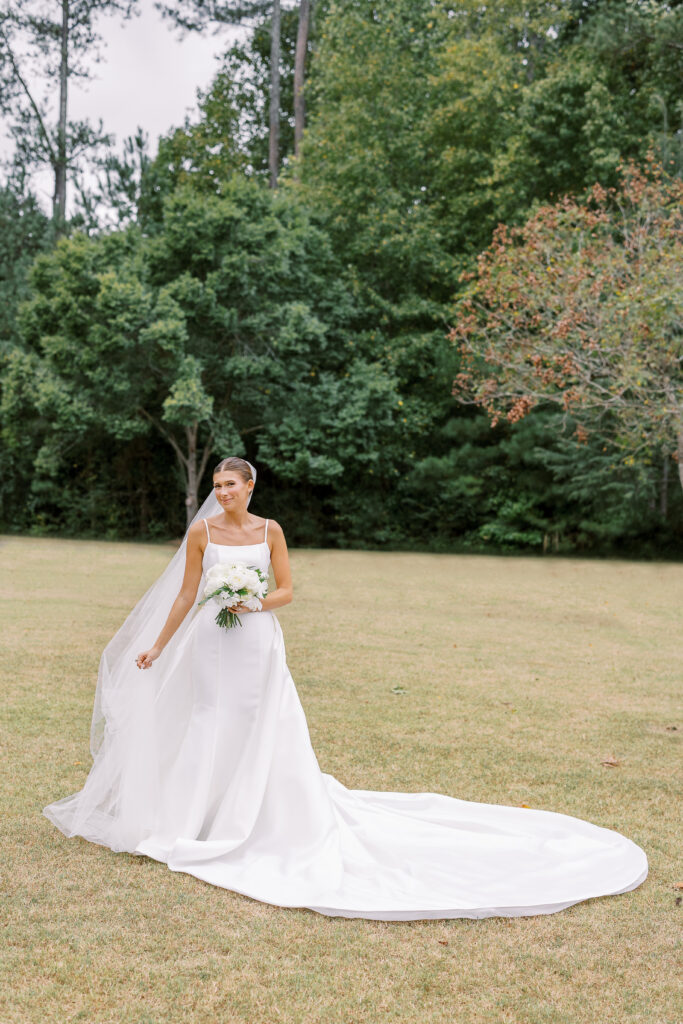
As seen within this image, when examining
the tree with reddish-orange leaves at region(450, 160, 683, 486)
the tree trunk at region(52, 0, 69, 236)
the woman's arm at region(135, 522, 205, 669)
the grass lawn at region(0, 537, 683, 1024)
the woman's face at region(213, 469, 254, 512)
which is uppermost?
the tree trunk at region(52, 0, 69, 236)

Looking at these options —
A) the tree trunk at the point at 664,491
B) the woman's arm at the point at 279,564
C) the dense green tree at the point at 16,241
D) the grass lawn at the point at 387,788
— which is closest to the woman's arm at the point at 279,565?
the woman's arm at the point at 279,564

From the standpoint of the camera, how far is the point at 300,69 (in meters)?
30.9

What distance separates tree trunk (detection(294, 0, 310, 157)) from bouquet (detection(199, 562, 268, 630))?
93.1 ft

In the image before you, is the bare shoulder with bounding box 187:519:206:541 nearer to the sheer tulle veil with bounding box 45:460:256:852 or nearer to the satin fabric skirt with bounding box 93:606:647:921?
the sheer tulle veil with bounding box 45:460:256:852

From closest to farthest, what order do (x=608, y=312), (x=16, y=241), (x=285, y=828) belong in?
(x=285, y=828), (x=608, y=312), (x=16, y=241)

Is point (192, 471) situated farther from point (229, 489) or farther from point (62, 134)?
point (229, 489)

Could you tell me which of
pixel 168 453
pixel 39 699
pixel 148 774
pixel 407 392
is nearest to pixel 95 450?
pixel 168 453

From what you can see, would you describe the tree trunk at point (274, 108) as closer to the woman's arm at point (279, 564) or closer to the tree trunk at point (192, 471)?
the tree trunk at point (192, 471)

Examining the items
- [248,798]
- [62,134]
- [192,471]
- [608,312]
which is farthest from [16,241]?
[248,798]

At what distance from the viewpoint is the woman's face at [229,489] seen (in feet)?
A: 15.3

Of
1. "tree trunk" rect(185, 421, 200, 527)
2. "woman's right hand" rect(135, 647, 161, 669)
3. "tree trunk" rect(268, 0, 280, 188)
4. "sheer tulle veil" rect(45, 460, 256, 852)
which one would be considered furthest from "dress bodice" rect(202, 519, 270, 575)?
"tree trunk" rect(268, 0, 280, 188)

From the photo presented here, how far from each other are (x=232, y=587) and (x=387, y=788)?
2.07m

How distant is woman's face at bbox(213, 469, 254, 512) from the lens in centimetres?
466

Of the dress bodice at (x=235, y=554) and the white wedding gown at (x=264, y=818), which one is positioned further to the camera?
the dress bodice at (x=235, y=554)
